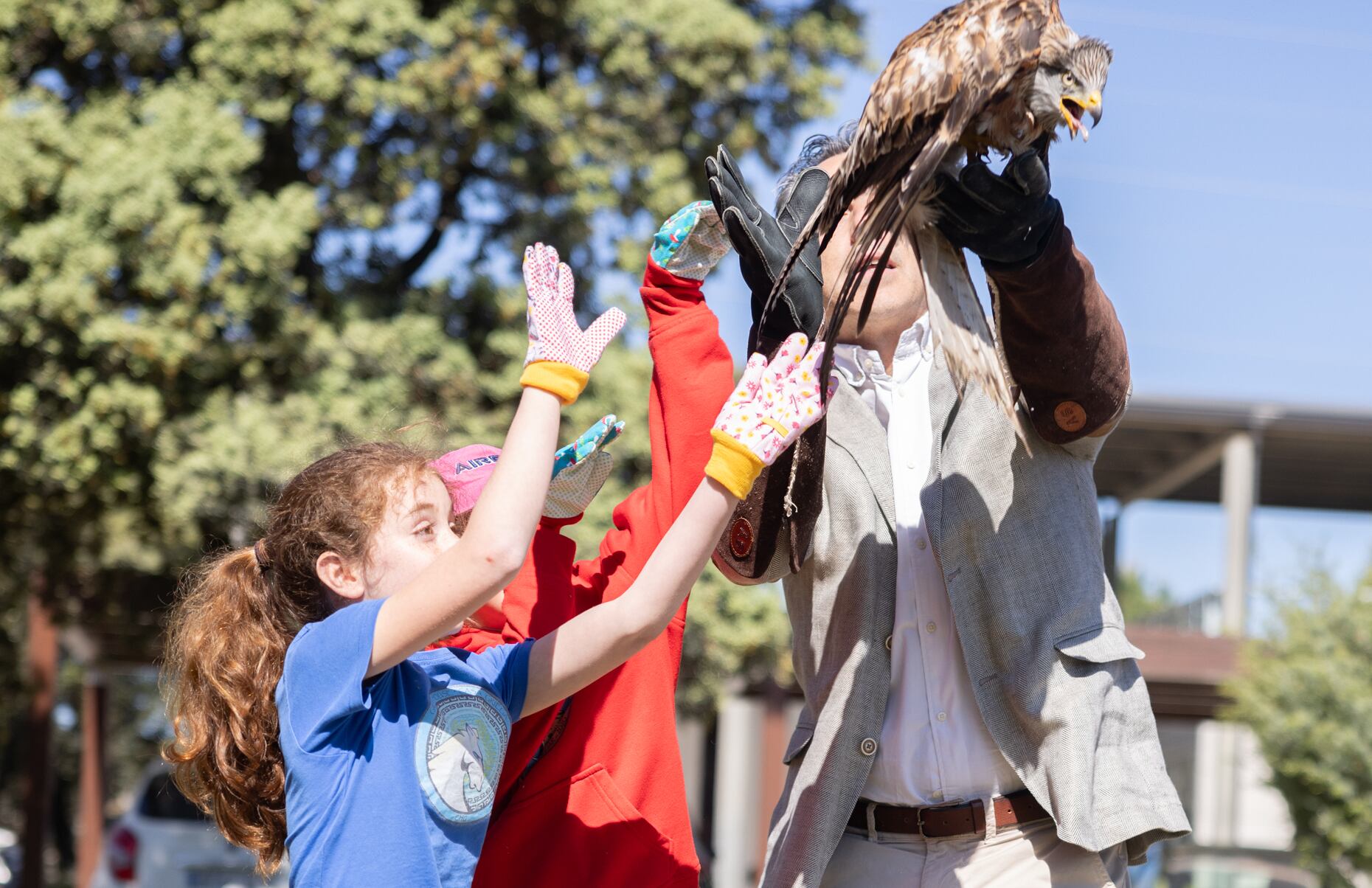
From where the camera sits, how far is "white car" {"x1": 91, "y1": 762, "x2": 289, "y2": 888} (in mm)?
7938

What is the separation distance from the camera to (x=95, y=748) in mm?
12945

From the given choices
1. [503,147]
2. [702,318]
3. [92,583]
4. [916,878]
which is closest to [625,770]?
[916,878]

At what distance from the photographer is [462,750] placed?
1856 mm

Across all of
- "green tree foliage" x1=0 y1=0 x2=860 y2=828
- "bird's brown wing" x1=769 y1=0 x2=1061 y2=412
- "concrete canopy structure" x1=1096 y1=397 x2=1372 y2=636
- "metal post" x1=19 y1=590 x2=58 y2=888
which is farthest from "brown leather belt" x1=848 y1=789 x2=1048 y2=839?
"metal post" x1=19 y1=590 x2=58 y2=888

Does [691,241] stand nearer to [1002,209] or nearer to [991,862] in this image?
[1002,209]

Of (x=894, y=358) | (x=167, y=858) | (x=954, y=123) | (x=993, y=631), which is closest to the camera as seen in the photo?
(x=954, y=123)

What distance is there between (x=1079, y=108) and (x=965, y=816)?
109cm

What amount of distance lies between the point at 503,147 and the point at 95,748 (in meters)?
8.76

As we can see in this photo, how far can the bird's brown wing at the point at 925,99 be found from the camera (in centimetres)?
167

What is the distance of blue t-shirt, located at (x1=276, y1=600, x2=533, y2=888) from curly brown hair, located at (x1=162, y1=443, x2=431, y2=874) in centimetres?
14

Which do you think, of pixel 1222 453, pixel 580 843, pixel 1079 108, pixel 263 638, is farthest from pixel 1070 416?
pixel 1222 453

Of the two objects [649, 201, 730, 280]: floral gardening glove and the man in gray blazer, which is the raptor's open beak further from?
[649, 201, 730, 280]: floral gardening glove

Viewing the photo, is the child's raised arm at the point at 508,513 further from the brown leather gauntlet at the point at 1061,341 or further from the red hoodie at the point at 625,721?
the brown leather gauntlet at the point at 1061,341

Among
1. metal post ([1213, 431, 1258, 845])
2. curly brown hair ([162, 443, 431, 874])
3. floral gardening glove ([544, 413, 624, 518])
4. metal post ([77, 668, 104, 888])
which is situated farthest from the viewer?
metal post ([1213, 431, 1258, 845])
